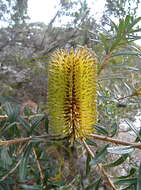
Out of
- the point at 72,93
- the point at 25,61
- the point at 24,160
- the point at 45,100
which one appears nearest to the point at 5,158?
the point at 24,160

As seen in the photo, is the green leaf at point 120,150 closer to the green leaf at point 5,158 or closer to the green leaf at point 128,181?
the green leaf at point 128,181

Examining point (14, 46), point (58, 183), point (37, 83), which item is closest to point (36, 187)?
point (58, 183)

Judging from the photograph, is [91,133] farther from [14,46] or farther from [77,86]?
[14,46]

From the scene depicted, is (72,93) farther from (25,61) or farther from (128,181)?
(25,61)

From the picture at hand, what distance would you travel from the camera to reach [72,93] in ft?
2.15

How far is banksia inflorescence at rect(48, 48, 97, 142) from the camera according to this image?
2.12 feet

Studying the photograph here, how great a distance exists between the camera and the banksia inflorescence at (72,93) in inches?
25.4

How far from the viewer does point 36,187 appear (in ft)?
3.00

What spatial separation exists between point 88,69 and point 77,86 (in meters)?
0.04

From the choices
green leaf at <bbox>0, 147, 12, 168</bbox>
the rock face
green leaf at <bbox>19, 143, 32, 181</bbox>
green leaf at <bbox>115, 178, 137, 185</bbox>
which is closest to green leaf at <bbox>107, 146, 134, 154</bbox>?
green leaf at <bbox>115, 178, 137, 185</bbox>

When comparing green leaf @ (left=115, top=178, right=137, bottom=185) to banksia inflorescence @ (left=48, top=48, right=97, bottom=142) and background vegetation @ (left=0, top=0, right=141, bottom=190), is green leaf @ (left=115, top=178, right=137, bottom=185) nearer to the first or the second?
background vegetation @ (left=0, top=0, right=141, bottom=190)

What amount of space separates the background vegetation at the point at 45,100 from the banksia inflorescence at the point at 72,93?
0.05 metres

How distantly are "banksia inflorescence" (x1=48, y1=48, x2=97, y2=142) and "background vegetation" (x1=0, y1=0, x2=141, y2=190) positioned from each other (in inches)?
2.0

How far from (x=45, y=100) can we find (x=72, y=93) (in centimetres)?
143
